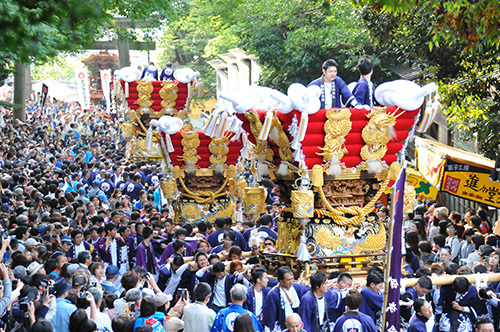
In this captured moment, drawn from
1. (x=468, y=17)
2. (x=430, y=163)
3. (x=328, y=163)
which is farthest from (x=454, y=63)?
(x=328, y=163)

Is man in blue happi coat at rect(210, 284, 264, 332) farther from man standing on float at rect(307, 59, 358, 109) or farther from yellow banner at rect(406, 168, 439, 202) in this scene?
yellow banner at rect(406, 168, 439, 202)

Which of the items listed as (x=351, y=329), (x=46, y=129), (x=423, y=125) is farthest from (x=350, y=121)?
(x=46, y=129)

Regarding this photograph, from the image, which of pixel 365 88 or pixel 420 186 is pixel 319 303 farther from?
pixel 420 186

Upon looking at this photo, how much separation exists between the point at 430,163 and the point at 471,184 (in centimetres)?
134

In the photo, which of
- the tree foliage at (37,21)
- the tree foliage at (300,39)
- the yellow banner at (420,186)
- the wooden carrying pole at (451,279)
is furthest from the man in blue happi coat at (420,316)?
the tree foliage at (300,39)

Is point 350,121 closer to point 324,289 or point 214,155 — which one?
point 324,289

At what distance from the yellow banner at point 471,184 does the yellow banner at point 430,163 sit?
178mm

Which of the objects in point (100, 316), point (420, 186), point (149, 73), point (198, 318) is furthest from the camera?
point (149, 73)

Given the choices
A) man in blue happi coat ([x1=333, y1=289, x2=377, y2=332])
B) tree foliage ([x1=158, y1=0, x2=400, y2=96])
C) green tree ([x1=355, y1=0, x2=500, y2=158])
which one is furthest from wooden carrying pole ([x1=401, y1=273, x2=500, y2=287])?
tree foliage ([x1=158, y1=0, x2=400, y2=96])

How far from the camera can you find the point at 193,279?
952 cm

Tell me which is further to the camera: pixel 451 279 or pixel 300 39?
pixel 300 39

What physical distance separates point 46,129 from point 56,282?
2327 cm

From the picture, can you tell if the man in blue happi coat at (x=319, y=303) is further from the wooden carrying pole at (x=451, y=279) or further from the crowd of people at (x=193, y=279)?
the wooden carrying pole at (x=451, y=279)

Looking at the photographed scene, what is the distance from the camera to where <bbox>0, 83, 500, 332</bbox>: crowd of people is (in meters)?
7.32
